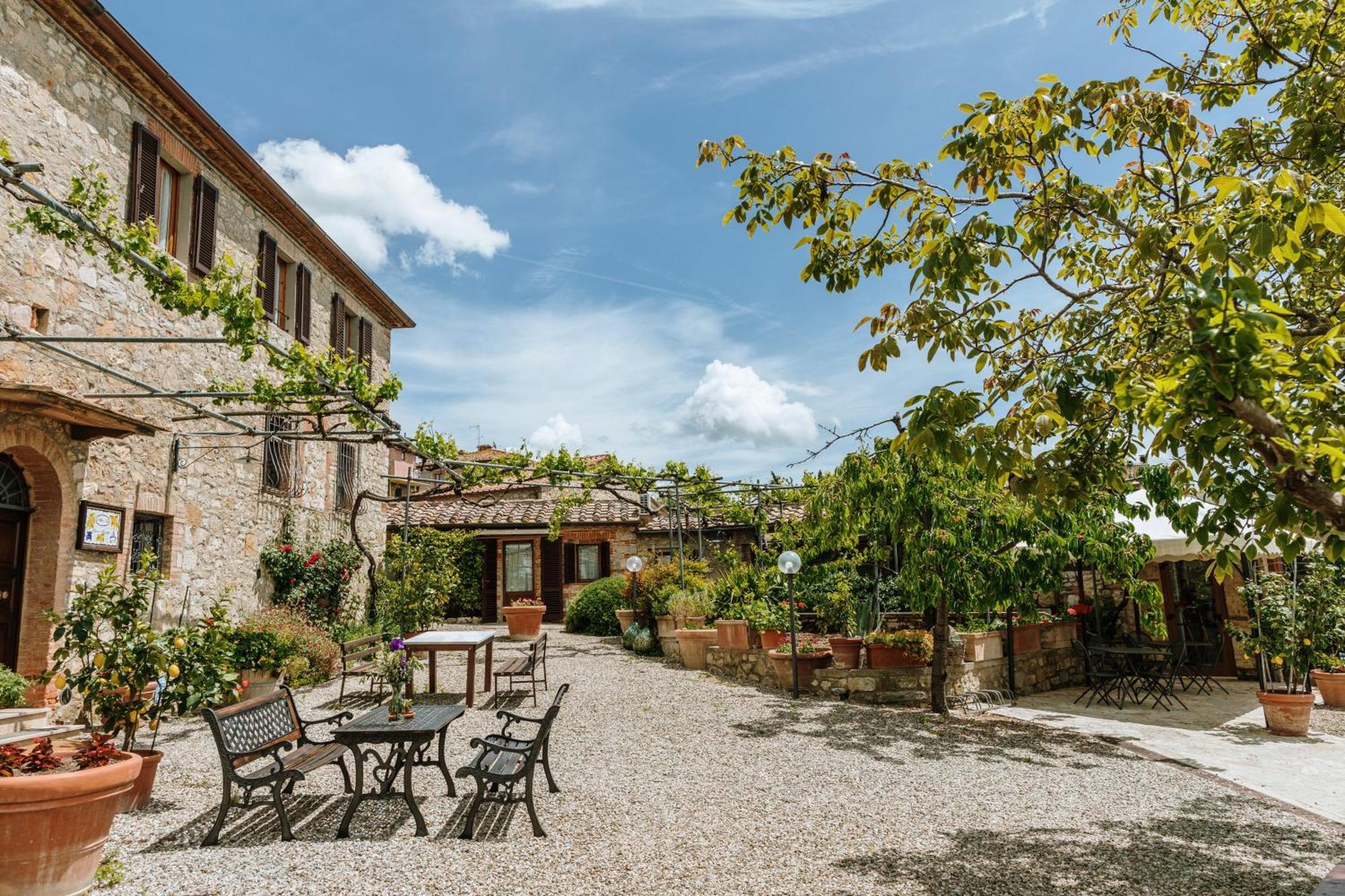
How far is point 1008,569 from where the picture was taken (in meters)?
7.71

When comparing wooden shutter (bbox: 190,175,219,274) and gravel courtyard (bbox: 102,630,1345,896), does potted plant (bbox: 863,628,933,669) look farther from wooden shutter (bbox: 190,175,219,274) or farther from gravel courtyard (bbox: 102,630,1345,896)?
wooden shutter (bbox: 190,175,219,274)

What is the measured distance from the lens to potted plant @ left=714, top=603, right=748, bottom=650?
11.1 metres

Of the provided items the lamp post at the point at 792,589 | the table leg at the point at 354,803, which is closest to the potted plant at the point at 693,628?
the lamp post at the point at 792,589

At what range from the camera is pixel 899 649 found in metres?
9.20

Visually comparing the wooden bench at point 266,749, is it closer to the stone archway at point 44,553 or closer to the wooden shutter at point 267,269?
the stone archway at point 44,553

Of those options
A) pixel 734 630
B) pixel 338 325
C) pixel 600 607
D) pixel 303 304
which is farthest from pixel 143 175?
pixel 600 607

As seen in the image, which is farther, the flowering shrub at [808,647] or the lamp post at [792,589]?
the flowering shrub at [808,647]

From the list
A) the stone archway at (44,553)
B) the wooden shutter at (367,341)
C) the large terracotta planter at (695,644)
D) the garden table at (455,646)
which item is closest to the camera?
the stone archway at (44,553)

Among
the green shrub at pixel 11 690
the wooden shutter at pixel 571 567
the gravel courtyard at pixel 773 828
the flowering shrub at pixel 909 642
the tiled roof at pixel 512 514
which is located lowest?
the gravel courtyard at pixel 773 828

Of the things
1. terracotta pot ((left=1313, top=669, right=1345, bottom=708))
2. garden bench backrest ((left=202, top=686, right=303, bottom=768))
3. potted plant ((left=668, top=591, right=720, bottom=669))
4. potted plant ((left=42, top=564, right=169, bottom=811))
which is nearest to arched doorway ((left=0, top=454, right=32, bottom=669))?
potted plant ((left=42, top=564, right=169, bottom=811))

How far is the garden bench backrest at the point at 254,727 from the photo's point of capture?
14.4ft

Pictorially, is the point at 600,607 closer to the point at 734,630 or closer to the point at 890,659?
the point at 734,630

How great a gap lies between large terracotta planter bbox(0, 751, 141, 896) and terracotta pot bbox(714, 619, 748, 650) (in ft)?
27.5

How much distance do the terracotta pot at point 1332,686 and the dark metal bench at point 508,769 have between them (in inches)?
365
